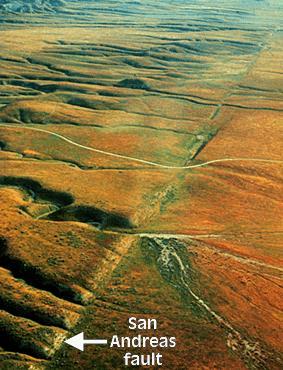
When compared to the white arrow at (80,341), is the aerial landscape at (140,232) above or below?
above

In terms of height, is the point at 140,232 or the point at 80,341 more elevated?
the point at 140,232

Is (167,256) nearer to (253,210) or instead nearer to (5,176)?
(253,210)

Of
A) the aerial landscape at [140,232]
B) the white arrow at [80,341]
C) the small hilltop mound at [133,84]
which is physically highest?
the small hilltop mound at [133,84]

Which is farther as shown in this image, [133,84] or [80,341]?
[133,84]

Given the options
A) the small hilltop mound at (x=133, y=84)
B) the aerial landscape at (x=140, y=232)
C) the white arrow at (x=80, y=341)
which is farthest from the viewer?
the small hilltop mound at (x=133, y=84)

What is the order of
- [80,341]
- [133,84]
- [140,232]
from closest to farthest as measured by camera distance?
[80,341], [140,232], [133,84]

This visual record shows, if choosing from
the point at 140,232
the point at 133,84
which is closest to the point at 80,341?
the point at 140,232

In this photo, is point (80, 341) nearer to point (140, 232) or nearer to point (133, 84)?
point (140, 232)

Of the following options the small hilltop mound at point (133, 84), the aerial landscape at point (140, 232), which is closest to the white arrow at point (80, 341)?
the aerial landscape at point (140, 232)

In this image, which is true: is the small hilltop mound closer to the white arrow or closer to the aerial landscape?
the aerial landscape

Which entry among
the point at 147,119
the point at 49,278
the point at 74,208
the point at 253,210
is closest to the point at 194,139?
the point at 147,119

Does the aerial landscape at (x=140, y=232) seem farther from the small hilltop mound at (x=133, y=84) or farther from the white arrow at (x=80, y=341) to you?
the small hilltop mound at (x=133, y=84)
